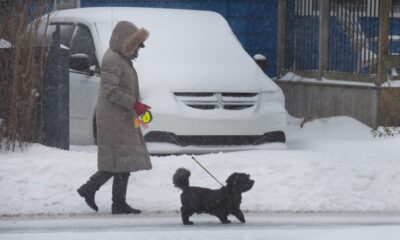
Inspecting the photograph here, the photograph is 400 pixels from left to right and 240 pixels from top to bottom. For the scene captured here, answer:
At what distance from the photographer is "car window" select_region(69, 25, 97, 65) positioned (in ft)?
40.9

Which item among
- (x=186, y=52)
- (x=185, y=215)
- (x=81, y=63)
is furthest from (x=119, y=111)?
(x=186, y=52)

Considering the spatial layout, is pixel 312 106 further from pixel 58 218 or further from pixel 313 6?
pixel 58 218

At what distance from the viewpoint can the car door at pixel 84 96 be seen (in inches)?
469

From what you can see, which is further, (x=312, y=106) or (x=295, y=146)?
(x=312, y=106)

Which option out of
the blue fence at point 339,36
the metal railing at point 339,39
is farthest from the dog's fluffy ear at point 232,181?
the blue fence at point 339,36

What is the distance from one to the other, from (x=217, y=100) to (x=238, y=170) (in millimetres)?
1358

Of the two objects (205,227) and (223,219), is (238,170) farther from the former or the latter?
(205,227)

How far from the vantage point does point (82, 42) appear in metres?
12.7

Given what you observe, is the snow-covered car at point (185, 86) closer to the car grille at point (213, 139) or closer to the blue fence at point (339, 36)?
the car grille at point (213, 139)

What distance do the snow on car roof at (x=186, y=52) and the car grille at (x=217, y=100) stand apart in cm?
8

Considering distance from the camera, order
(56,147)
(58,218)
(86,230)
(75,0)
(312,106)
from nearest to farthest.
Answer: (86,230), (58,218), (56,147), (312,106), (75,0)

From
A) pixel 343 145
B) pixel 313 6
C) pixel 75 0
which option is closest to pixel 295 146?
pixel 343 145

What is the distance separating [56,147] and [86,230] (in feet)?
9.82

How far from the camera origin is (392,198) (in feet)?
32.1
